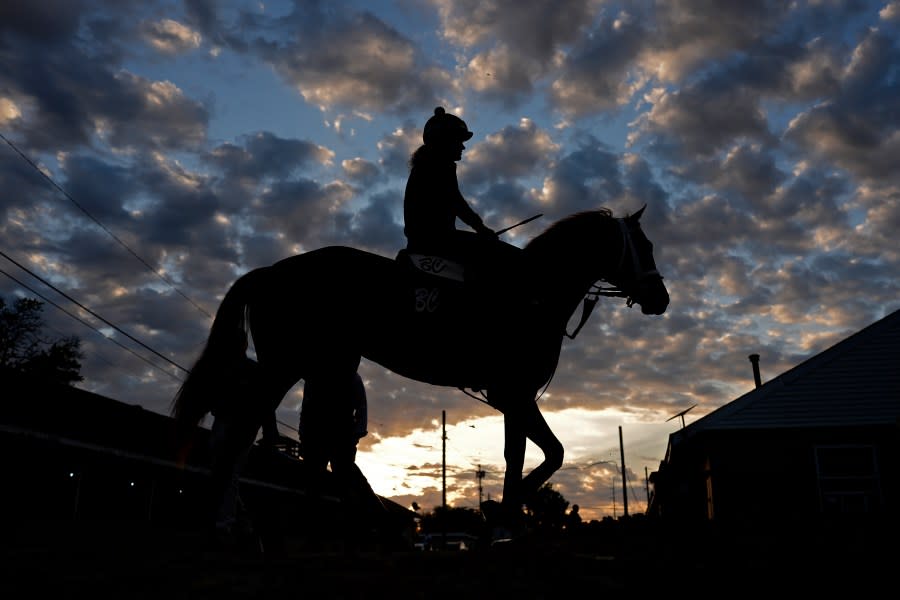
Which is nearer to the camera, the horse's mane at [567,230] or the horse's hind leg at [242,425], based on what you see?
the horse's hind leg at [242,425]

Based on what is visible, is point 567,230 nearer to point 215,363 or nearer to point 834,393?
point 215,363

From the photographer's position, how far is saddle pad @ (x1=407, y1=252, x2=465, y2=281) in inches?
242

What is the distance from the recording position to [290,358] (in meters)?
5.71

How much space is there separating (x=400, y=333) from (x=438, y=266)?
629mm

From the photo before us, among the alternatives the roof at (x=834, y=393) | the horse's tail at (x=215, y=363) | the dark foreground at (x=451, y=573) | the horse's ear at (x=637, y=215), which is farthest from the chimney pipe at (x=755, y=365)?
the dark foreground at (x=451, y=573)

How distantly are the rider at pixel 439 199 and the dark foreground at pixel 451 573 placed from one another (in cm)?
296

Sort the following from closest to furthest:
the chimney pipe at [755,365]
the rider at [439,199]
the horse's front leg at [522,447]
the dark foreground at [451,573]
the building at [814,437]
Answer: the dark foreground at [451,573]
the horse's front leg at [522,447]
the rider at [439,199]
the building at [814,437]
the chimney pipe at [755,365]

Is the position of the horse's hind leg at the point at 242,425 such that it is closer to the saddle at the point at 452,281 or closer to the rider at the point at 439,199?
the saddle at the point at 452,281

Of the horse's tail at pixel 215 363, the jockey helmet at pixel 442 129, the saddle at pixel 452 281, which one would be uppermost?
the jockey helmet at pixel 442 129

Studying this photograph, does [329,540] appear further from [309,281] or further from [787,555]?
[787,555]

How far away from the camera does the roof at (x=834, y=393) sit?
19531 millimetres

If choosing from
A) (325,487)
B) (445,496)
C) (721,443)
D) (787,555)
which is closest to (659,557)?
(787,555)

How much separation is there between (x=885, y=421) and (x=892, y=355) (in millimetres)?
1976

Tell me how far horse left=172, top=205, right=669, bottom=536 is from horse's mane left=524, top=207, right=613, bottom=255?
0.12 ft
